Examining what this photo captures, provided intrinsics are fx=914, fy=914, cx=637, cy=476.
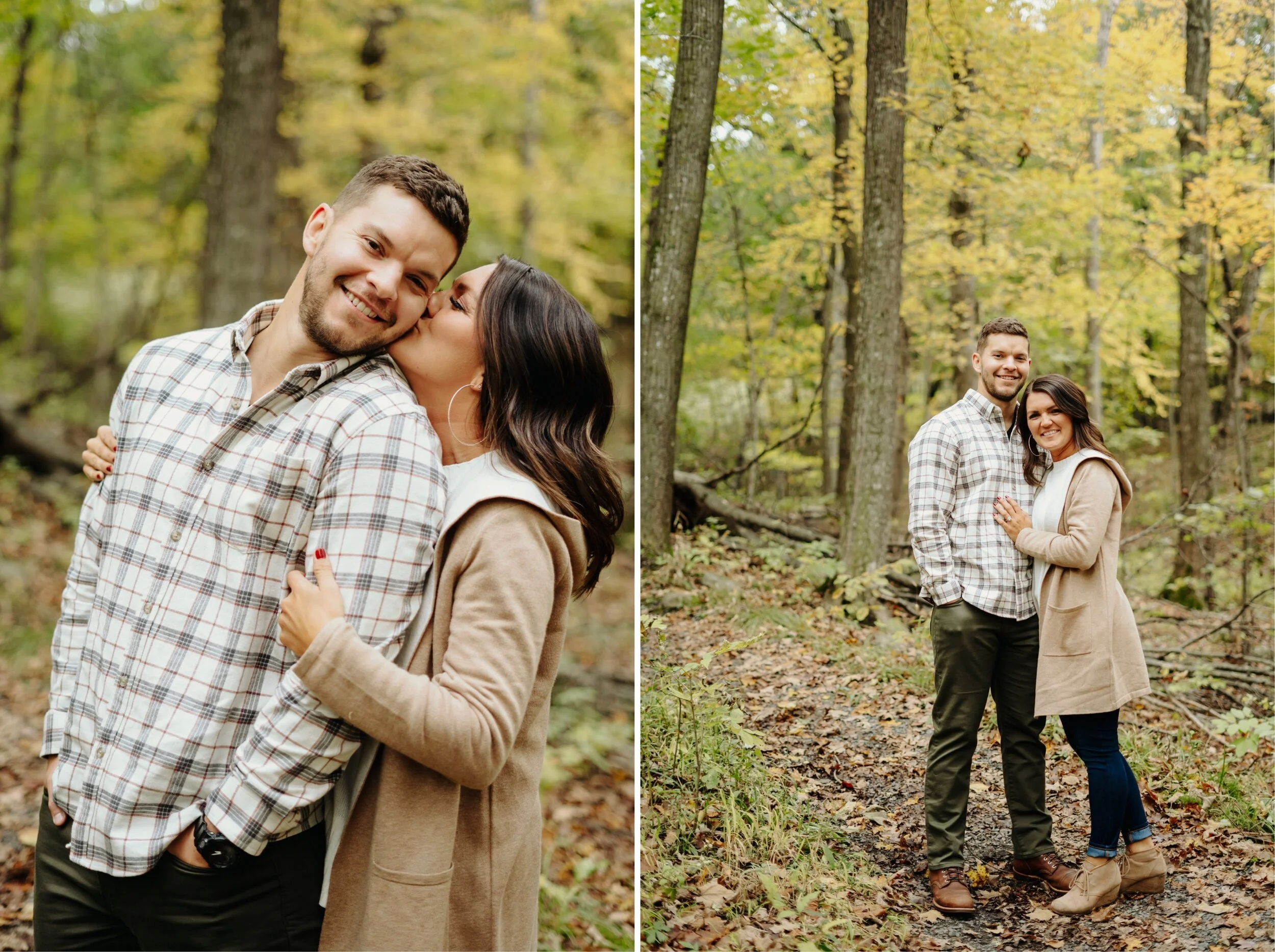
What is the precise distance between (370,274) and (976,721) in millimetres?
2204

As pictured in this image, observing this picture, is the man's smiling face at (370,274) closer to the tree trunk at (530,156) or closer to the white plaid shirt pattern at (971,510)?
the white plaid shirt pattern at (971,510)

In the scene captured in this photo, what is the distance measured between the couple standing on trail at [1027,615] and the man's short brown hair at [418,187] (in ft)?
5.66

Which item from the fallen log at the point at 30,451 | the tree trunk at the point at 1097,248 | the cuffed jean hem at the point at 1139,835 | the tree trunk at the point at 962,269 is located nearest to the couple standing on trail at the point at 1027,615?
the cuffed jean hem at the point at 1139,835

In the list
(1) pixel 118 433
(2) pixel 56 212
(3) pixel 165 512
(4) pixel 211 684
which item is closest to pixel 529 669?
(4) pixel 211 684

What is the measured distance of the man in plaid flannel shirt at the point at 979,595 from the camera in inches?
109

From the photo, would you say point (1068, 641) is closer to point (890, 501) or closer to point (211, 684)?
point (890, 501)

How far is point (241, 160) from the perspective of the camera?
5.94m

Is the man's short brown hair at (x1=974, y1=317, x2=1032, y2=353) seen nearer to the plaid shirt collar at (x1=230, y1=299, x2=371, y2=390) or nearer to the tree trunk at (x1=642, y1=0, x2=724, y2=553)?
the tree trunk at (x1=642, y1=0, x2=724, y2=553)

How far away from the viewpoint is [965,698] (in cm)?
283

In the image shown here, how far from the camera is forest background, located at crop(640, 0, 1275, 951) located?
9.06 ft

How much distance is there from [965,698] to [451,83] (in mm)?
11757

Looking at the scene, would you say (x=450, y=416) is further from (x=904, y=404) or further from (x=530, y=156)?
(x=530, y=156)

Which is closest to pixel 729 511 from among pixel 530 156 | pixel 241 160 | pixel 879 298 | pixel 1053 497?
pixel 879 298

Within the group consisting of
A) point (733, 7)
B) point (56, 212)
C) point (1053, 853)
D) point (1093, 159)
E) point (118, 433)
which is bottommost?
point (1053, 853)
